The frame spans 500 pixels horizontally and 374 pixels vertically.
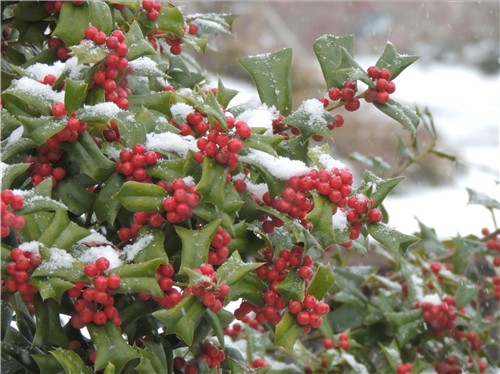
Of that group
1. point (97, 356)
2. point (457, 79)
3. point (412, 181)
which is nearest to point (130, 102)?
point (97, 356)

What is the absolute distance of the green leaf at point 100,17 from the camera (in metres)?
0.94

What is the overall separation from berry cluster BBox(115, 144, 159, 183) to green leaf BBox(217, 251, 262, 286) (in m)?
0.12

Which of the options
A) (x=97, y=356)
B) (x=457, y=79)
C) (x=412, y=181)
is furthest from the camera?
(x=457, y=79)

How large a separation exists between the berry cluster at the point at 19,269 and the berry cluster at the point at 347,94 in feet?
1.26

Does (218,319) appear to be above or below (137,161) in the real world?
below

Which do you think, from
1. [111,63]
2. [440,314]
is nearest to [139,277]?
[111,63]

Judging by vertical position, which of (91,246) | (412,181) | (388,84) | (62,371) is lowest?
(412,181)

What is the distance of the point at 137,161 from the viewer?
34.0 inches

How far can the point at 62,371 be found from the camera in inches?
34.5

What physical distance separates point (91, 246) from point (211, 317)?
0.15m

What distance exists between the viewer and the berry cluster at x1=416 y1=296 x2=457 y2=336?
152 centimetres

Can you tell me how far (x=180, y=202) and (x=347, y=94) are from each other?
25 centimetres

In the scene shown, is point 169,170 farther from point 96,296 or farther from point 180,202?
point 96,296

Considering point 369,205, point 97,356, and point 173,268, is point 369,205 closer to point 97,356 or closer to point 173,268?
point 173,268
